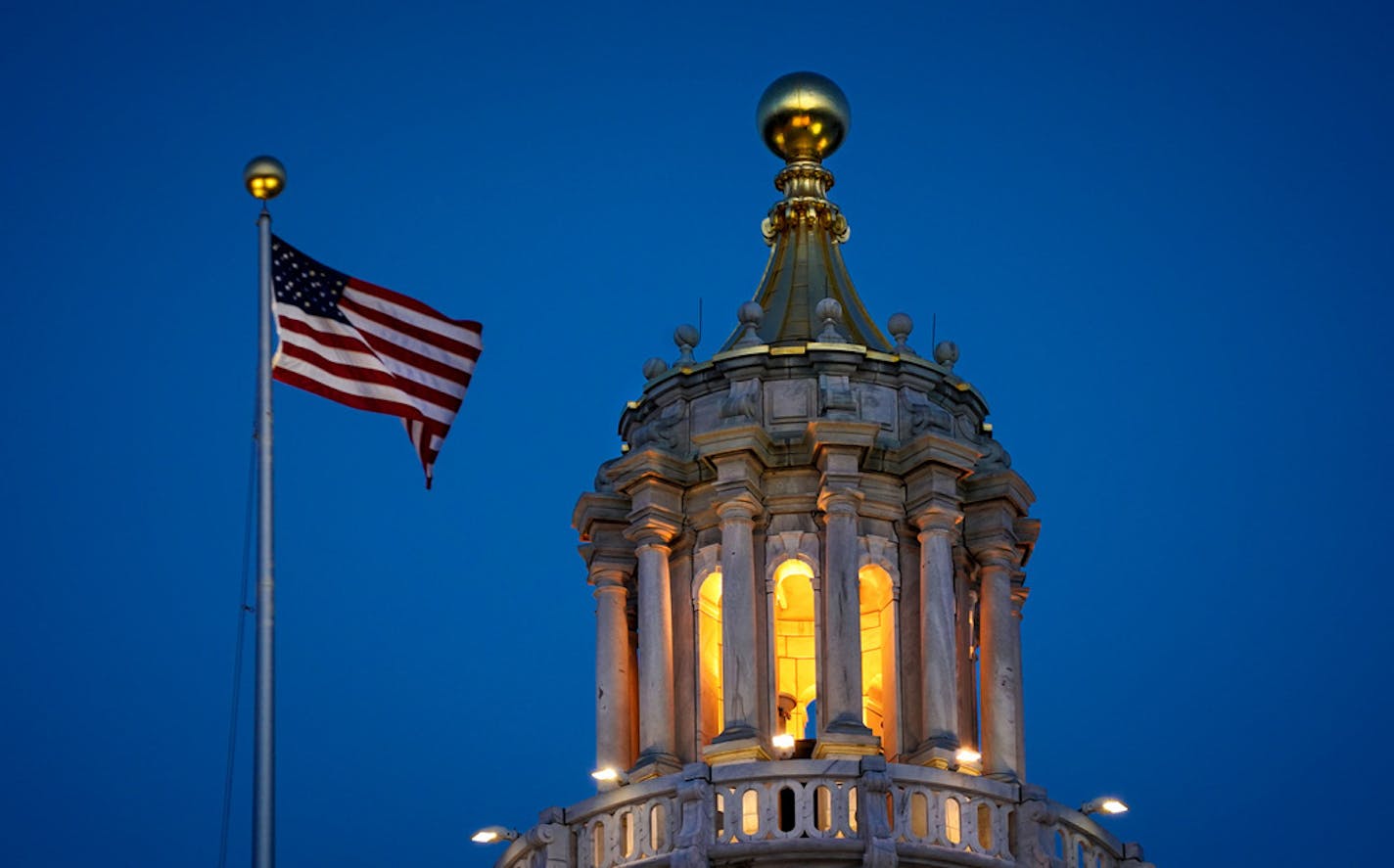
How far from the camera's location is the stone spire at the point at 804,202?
56.6 metres

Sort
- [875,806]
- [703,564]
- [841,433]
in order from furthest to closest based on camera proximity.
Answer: [703,564] < [841,433] < [875,806]

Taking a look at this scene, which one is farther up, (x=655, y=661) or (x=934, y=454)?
(x=934, y=454)

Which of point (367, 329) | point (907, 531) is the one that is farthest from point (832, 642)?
point (367, 329)

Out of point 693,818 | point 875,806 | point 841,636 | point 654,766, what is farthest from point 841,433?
point 693,818

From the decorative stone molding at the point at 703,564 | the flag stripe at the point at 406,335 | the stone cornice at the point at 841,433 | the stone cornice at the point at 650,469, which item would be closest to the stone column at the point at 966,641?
the stone cornice at the point at 841,433

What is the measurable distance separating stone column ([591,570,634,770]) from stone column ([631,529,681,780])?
50 cm

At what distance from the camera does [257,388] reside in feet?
145

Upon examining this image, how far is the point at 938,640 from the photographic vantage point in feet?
170

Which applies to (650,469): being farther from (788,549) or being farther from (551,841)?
Result: (551,841)

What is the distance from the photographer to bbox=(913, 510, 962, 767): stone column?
50.9 meters

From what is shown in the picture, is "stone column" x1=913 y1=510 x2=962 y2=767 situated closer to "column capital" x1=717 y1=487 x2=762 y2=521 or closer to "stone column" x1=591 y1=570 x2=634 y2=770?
"column capital" x1=717 y1=487 x2=762 y2=521

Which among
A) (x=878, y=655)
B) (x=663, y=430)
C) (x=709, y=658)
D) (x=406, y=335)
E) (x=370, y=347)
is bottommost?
(x=709, y=658)

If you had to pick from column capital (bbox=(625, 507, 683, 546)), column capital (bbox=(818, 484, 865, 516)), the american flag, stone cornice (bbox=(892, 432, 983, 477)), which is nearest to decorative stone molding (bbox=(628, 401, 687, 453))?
column capital (bbox=(625, 507, 683, 546))

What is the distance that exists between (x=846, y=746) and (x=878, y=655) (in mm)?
5379
